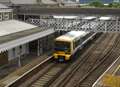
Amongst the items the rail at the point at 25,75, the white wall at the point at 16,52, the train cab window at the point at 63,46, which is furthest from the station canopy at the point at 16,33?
the rail at the point at 25,75

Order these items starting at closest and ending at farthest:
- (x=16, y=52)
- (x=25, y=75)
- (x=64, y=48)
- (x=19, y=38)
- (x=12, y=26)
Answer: (x=25, y=75)
(x=19, y=38)
(x=64, y=48)
(x=16, y=52)
(x=12, y=26)

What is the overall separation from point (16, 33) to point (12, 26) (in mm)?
3090

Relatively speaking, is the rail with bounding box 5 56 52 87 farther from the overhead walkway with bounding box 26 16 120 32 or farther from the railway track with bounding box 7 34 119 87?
the overhead walkway with bounding box 26 16 120 32

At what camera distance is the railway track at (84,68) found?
92.6ft

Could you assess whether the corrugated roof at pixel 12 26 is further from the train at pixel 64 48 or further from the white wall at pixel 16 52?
the train at pixel 64 48

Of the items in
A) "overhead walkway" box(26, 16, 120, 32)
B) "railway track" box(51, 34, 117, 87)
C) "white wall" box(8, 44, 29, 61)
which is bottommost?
"railway track" box(51, 34, 117, 87)

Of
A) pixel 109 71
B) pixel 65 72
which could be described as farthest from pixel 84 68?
pixel 109 71

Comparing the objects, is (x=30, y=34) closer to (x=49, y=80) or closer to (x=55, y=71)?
(x=55, y=71)

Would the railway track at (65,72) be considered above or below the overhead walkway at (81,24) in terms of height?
below

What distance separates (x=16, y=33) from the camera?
35.5 metres

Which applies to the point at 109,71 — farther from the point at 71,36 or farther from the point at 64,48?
the point at 71,36

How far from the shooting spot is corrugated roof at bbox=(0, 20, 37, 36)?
3512 centimetres

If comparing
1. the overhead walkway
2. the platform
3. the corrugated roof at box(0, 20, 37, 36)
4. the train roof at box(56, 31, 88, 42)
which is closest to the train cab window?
the train roof at box(56, 31, 88, 42)

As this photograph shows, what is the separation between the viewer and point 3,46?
1135 inches
